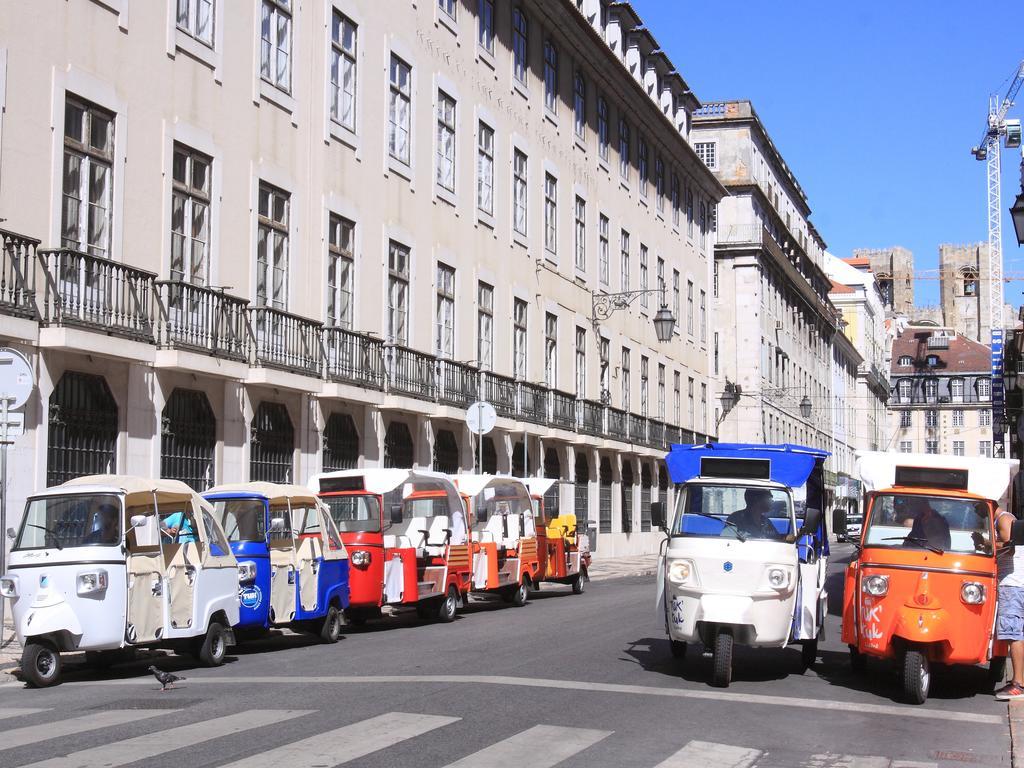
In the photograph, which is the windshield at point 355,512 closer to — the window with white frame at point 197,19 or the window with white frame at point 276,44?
the window with white frame at point 197,19

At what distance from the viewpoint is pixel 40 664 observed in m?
13.5

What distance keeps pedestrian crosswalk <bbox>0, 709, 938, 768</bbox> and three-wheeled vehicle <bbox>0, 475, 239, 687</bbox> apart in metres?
2.59

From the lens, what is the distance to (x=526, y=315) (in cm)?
4234

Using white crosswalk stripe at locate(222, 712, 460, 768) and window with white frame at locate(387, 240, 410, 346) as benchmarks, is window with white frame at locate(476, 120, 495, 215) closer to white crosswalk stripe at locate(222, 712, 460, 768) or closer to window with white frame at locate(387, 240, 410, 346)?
window with white frame at locate(387, 240, 410, 346)

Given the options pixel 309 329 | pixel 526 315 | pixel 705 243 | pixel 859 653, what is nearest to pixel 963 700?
pixel 859 653

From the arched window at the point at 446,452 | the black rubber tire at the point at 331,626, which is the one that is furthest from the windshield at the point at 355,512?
the arched window at the point at 446,452

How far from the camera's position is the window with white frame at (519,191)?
41312mm

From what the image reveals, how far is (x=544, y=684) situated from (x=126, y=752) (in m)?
4.73

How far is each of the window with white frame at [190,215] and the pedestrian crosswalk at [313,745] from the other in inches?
551

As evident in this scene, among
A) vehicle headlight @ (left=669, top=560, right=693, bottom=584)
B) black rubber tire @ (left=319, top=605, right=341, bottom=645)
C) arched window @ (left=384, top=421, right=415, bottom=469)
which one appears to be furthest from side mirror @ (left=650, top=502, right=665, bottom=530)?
arched window @ (left=384, top=421, right=415, bottom=469)

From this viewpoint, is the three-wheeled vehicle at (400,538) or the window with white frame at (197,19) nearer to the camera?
Answer: the three-wheeled vehicle at (400,538)

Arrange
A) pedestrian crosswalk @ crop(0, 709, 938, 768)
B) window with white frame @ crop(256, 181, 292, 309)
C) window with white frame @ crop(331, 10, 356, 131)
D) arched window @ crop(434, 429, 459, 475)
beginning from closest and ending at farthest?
pedestrian crosswalk @ crop(0, 709, 938, 768) → window with white frame @ crop(256, 181, 292, 309) → window with white frame @ crop(331, 10, 356, 131) → arched window @ crop(434, 429, 459, 475)

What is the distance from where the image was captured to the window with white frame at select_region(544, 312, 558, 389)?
4403 centimetres

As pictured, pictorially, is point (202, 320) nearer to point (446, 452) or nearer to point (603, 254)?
point (446, 452)
